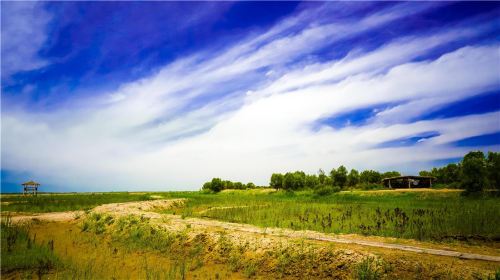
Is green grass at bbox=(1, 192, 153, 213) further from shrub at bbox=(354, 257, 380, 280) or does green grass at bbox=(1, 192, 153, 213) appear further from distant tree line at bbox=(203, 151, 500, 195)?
distant tree line at bbox=(203, 151, 500, 195)

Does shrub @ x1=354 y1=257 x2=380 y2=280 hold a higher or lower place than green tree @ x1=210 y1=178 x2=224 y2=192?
higher

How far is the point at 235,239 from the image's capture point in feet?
36.7

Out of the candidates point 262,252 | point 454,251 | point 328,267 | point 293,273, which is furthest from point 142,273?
point 454,251

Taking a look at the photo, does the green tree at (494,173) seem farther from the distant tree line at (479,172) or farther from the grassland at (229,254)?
the grassland at (229,254)

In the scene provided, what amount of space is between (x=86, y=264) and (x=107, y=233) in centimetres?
495

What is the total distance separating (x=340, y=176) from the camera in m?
79.2

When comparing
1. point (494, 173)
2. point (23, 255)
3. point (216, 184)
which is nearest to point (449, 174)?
point (494, 173)

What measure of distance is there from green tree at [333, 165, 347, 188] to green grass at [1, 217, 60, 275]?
2908 inches

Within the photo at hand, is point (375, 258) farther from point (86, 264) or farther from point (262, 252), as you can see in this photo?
point (86, 264)

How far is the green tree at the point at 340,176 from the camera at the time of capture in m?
79.4

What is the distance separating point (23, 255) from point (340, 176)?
7586 centimetres

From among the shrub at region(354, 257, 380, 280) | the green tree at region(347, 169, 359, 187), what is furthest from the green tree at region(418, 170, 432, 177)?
the shrub at region(354, 257, 380, 280)

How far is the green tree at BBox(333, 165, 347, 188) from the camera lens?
79.4 metres

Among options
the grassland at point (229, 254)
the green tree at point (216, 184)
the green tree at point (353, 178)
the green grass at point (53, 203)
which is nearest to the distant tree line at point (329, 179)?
the green tree at point (353, 178)
